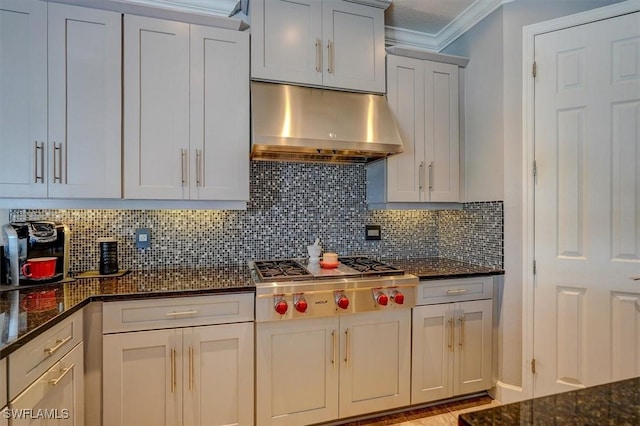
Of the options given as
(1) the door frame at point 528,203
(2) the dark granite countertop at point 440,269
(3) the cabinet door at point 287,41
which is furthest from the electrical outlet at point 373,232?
(3) the cabinet door at point 287,41

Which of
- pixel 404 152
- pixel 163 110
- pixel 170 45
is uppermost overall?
pixel 170 45

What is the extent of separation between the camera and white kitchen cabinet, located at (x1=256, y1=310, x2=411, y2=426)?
6.16 ft

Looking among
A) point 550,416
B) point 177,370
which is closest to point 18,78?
point 177,370

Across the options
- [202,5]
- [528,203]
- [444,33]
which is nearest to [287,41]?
[202,5]

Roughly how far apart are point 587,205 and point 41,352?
9.27 feet

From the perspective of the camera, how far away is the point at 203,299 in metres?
1.77

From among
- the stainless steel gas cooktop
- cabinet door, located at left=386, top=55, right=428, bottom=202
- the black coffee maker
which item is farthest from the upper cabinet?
the black coffee maker

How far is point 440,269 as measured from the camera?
2357mm

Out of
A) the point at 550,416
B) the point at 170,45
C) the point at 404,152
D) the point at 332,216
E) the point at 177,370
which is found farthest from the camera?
the point at 332,216

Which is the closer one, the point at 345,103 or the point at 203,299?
the point at 203,299

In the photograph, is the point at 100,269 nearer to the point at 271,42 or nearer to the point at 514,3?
the point at 271,42

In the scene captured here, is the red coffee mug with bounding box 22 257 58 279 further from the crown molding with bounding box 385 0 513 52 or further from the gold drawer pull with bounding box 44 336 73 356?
the crown molding with bounding box 385 0 513 52

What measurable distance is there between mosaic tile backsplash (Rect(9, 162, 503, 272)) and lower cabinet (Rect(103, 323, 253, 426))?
701 millimetres

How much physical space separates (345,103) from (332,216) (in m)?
0.88
